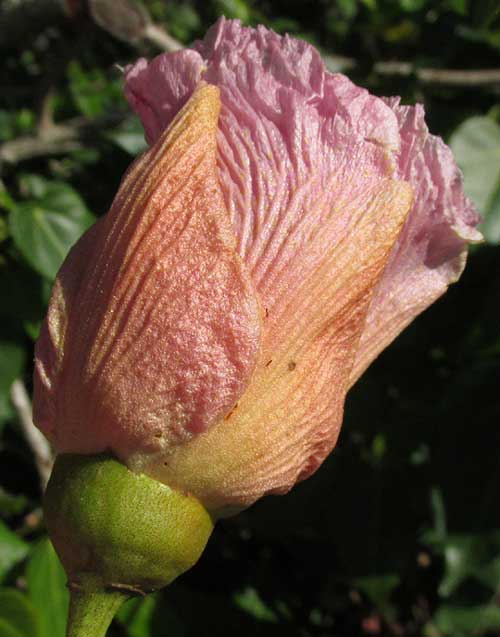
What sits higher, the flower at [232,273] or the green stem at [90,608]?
the flower at [232,273]

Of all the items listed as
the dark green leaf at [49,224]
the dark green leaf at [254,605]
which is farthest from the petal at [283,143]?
the dark green leaf at [254,605]

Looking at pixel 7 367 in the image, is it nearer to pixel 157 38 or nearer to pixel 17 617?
pixel 17 617

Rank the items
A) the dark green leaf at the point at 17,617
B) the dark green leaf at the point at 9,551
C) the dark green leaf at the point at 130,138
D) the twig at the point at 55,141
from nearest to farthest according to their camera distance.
→ 1. the dark green leaf at the point at 17,617
2. the dark green leaf at the point at 9,551
3. the dark green leaf at the point at 130,138
4. the twig at the point at 55,141

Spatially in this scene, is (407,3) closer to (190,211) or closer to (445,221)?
(445,221)

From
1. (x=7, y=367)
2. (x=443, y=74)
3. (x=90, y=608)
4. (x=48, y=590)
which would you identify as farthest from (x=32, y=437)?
(x=443, y=74)

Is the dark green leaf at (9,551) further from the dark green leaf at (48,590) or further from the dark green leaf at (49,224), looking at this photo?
the dark green leaf at (49,224)
